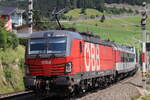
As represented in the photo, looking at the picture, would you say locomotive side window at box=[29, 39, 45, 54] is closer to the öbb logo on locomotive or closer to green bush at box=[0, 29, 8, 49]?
the öbb logo on locomotive

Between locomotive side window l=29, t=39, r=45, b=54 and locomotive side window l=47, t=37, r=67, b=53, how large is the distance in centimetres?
33

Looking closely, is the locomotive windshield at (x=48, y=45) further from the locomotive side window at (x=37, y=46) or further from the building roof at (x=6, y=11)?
the building roof at (x=6, y=11)

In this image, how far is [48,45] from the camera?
1681 cm

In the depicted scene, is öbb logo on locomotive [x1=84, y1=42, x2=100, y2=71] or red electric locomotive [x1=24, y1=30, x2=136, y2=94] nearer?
red electric locomotive [x1=24, y1=30, x2=136, y2=94]

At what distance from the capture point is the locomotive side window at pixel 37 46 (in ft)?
54.9

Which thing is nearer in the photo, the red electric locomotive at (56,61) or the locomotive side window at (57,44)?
the red electric locomotive at (56,61)

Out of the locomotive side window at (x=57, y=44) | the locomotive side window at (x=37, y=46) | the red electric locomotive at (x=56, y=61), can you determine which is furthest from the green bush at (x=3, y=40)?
the locomotive side window at (x=57, y=44)

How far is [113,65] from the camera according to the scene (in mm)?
27609

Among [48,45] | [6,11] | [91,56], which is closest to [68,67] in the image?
[48,45]

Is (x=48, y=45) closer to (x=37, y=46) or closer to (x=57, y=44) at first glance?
(x=57, y=44)

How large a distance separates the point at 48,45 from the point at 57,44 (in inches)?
16.6

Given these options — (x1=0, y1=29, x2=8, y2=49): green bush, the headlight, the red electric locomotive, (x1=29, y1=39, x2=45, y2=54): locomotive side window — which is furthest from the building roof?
the headlight

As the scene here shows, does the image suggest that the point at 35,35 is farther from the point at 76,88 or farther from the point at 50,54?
the point at 76,88

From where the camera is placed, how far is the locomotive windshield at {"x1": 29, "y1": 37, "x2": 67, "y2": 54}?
655 inches
